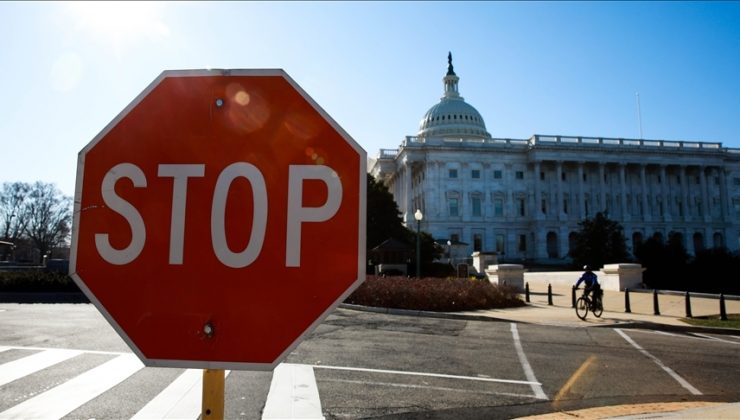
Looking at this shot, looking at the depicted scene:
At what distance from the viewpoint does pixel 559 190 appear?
83.0 metres

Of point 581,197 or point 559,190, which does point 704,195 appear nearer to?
point 581,197

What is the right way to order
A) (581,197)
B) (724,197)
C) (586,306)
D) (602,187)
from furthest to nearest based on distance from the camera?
(724,197)
(602,187)
(581,197)
(586,306)

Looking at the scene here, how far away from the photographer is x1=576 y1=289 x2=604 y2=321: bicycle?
1523cm

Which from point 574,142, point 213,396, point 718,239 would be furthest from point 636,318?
point 718,239

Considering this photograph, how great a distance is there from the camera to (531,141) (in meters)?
83.4

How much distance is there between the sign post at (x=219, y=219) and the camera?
72.7 inches

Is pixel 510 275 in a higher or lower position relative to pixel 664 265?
lower

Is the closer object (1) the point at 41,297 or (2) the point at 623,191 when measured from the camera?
(1) the point at 41,297

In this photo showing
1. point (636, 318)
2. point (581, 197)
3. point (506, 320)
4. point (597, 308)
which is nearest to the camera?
point (506, 320)

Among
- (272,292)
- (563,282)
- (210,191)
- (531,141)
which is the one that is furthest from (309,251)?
(531,141)

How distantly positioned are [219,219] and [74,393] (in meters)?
4.73

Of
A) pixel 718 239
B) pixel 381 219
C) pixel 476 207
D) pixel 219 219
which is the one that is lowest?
pixel 219 219

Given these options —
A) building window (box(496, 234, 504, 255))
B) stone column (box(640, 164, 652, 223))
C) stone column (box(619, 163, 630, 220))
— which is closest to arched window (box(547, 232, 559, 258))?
building window (box(496, 234, 504, 255))

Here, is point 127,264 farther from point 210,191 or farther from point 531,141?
point 531,141
